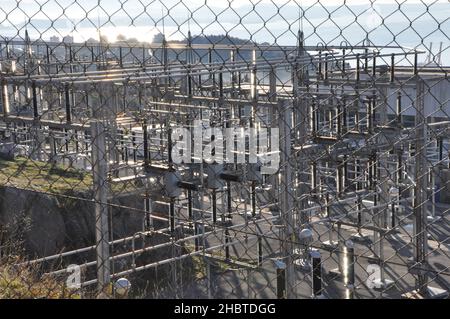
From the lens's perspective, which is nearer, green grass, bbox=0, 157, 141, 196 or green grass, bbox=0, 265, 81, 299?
green grass, bbox=0, 265, 81, 299

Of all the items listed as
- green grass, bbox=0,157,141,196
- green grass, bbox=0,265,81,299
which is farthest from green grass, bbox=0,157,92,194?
green grass, bbox=0,265,81,299

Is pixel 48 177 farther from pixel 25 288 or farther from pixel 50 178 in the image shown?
pixel 25 288

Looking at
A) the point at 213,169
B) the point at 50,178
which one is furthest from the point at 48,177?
the point at 213,169

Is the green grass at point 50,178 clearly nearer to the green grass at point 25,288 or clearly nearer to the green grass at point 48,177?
the green grass at point 48,177

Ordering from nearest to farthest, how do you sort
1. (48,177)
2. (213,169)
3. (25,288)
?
(25,288)
(213,169)
(48,177)

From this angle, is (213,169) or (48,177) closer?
(213,169)

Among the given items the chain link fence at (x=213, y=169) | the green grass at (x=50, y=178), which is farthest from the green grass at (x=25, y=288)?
the green grass at (x=50, y=178)

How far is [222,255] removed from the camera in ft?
16.2

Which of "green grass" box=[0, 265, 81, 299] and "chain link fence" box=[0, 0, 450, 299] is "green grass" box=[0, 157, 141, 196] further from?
"green grass" box=[0, 265, 81, 299]

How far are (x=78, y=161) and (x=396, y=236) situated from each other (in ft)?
9.01

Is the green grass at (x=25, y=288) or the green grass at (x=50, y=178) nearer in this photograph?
the green grass at (x=25, y=288)

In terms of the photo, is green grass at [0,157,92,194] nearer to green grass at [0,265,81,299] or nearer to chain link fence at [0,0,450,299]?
chain link fence at [0,0,450,299]
